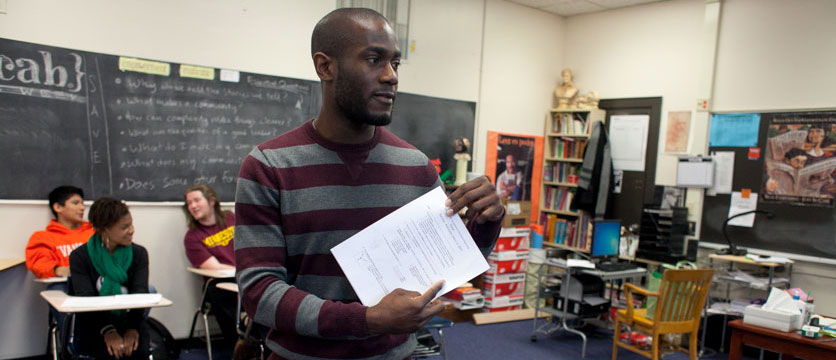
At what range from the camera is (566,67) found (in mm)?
6656

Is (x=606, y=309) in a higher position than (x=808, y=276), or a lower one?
lower

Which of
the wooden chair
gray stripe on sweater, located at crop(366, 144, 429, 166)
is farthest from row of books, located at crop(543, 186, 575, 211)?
gray stripe on sweater, located at crop(366, 144, 429, 166)

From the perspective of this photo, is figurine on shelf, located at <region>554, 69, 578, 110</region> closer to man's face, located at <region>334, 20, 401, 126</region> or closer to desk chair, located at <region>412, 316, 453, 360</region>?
desk chair, located at <region>412, 316, 453, 360</region>

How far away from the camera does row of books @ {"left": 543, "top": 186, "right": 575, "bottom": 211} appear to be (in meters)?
6.23

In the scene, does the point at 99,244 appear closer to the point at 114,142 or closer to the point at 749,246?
the point at 114,142

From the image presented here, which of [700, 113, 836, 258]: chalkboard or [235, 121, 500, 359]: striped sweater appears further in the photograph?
[700, 113, 836, 258]: chalkboard

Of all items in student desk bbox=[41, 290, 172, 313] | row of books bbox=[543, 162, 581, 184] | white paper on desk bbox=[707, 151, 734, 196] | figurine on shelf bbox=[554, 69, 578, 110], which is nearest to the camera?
student desk bbox=[41, 290, 172, 313]

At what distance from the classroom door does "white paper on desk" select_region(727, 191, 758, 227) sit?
2.55ft

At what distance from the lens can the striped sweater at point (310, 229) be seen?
96 cm

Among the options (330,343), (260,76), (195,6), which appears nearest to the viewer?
(330,343)

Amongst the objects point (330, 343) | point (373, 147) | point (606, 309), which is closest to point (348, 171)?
point (373, 147)

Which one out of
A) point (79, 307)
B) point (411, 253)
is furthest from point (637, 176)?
point (411, 253)

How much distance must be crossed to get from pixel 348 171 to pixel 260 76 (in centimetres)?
A: 351

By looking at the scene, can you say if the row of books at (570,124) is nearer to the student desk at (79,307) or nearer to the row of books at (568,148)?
the row of books at (568,148)
